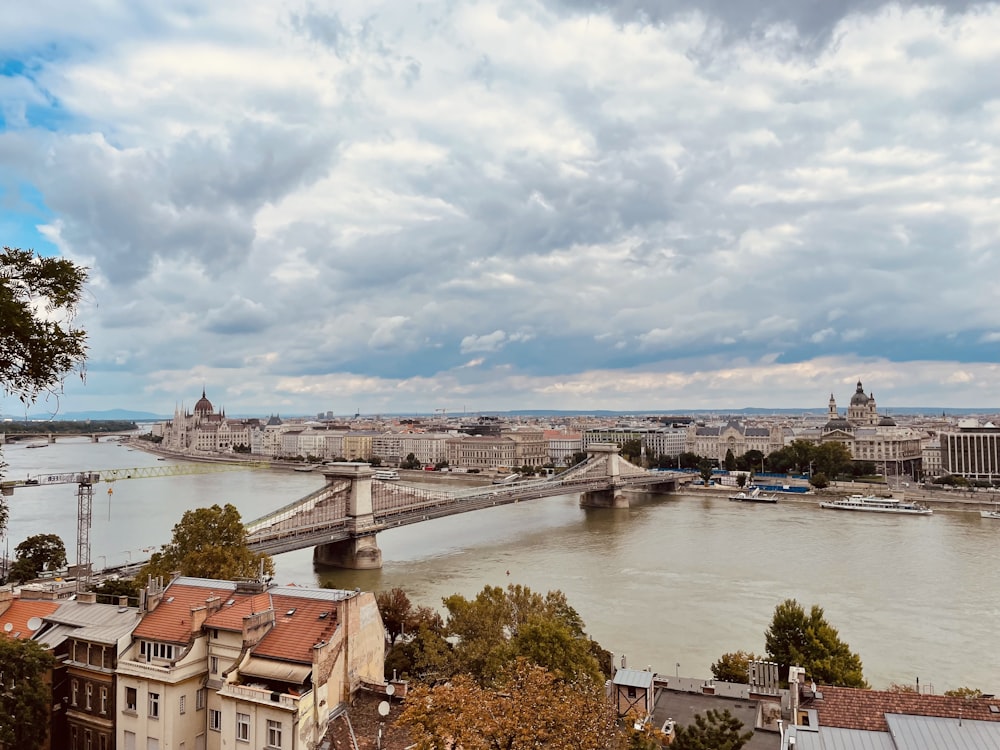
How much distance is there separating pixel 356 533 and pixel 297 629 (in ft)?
70.4

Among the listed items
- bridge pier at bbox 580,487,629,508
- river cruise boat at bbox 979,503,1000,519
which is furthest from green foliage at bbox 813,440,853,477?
bridge pier at bbox 580,487,629,508

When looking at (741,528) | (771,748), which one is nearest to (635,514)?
(741,528)

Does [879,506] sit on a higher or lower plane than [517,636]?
lower

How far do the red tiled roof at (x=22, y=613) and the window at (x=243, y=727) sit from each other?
13.7ft

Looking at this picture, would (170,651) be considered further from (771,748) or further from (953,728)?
(953,728)

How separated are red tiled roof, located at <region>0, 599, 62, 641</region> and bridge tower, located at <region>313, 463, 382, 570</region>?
18971 mm

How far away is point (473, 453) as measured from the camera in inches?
3814

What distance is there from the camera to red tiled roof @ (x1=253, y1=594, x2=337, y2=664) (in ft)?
32.1

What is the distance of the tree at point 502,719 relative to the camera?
666cm

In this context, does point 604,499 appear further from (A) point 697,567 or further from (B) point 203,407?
(B) point 203,407

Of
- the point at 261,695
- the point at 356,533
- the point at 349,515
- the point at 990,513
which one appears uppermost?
the point at 261,695

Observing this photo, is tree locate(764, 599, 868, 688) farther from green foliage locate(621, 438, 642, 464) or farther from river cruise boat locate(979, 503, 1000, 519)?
green foliage locate(621, 438, 642, 464)

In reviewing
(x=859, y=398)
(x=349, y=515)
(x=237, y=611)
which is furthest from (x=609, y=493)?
(x=859, y=398)

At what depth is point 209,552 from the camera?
1662 centimetres
